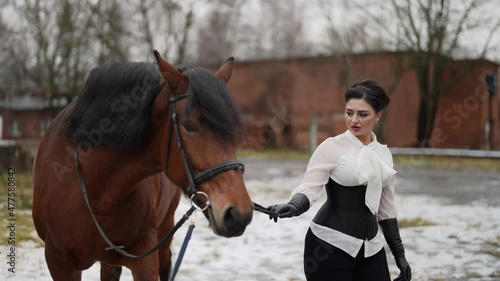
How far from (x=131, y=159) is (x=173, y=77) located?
569mm

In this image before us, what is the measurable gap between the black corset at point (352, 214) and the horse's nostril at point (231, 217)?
0.94 metres

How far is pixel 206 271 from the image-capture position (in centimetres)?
575

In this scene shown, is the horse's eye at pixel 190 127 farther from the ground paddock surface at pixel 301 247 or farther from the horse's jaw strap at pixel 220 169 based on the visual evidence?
the ground paddock surface at pixel 301 247

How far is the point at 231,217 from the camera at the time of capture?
206cm

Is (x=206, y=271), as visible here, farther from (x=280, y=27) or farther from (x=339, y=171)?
(x=280, y=27)

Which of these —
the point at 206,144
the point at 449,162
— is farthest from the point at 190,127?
the point at 449,162

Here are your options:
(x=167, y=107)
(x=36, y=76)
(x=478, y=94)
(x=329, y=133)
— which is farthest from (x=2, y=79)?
(x=167, y=107)

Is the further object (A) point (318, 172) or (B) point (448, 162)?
(B) point (448, 162)

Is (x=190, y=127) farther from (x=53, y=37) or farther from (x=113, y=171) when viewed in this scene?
(x=53, y=37)

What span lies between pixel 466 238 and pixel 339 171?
571 cm

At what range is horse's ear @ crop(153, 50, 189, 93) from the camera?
2340 millimetres

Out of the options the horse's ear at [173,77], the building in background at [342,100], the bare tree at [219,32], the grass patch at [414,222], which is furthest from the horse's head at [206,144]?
the bare tree at [219,32]

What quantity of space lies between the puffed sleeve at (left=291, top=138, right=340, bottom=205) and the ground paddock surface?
9.10 feet

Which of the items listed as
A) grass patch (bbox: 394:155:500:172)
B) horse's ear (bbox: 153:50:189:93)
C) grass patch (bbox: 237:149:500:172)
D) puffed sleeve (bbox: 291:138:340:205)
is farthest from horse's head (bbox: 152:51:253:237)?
grass patch (bbox: 394:155:500:172)
